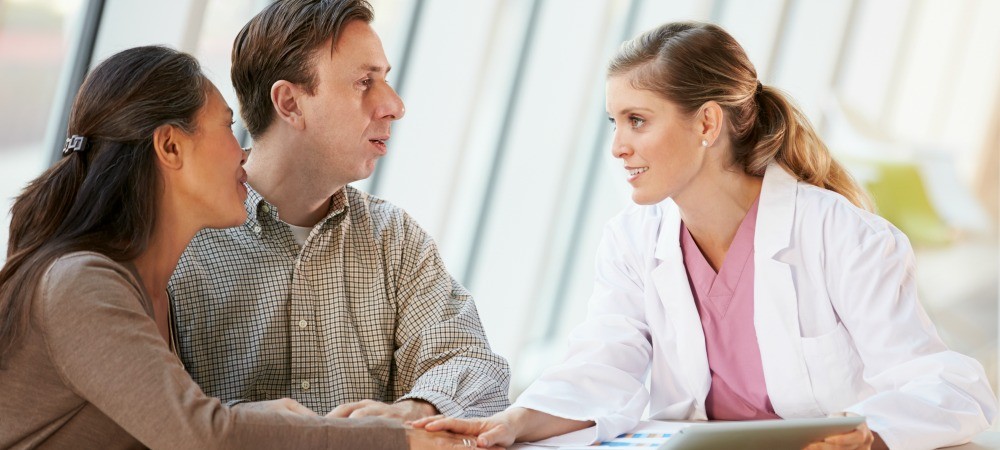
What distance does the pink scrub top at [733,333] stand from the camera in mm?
2023

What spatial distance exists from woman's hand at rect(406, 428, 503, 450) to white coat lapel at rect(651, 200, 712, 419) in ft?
1.59

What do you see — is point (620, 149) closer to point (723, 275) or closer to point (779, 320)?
point (723, 275)

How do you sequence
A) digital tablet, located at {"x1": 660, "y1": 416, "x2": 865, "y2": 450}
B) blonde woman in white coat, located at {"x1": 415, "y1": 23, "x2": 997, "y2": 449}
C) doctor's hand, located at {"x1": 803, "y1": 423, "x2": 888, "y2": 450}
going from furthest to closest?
1. blonde woman in white coat, located at {"x1": 415, "y1": 23, "x2": 997, "y2": 449}
2. doctor's hand, located at {"x1": 803, "y1": 423, "x2": 888, "y2": 450}
3. digital tablet, located at {"x1": 660, "y1": 416, "x2": 865, "y2": 450}

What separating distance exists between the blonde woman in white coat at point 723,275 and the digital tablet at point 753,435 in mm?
368

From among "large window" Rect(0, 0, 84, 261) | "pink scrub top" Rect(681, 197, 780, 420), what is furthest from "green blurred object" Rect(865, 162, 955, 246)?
"large window" Rect(0, 0, 84, 261)

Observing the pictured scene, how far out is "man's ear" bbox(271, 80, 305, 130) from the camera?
2.19m

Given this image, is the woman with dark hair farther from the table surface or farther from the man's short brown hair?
the man's short brown hair

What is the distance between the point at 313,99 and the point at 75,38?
860 millimetres

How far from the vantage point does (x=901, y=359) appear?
1.77m

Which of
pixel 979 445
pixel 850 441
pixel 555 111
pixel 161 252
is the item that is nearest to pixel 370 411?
pixel 161 252

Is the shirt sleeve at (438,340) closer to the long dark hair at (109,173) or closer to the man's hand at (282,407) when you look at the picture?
the man's hand at (282,407)

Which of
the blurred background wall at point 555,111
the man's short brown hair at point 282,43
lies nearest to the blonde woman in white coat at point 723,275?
the man's short brown hair at point 282,43

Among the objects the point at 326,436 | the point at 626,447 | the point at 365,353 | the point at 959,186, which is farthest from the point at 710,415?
the point at 959,186

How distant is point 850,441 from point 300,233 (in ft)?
3.69
